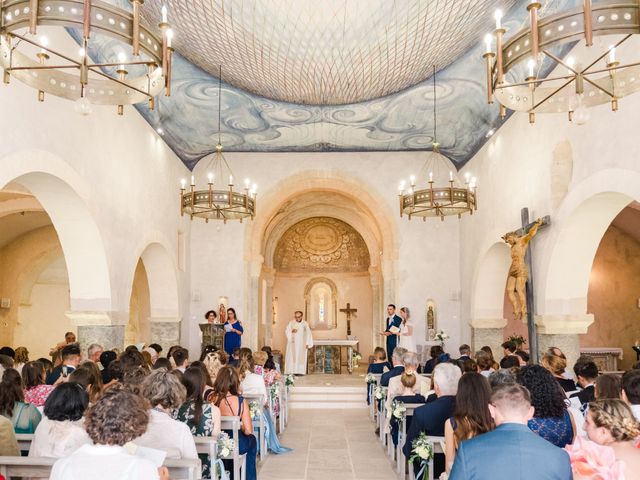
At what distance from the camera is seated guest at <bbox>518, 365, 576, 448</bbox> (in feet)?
12.7

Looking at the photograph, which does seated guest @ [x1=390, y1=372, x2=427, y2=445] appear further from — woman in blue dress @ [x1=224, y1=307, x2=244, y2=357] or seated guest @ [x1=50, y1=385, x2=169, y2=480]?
woman in blue dress @ [x1=224, y1=307, x2=244, y2=357]

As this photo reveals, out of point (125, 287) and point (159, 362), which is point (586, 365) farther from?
point (125, 287)

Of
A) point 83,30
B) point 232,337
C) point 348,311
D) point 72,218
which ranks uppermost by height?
point 83,30

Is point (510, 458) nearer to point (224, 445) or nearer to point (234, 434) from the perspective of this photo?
point (224, 445)

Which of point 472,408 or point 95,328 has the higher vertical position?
point 95,328

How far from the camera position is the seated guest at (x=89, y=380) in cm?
519

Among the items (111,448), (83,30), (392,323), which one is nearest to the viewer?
(111,448)

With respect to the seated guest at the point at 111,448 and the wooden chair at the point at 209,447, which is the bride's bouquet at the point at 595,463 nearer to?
the seated guest at the point at 111,448

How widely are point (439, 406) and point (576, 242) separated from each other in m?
5.41

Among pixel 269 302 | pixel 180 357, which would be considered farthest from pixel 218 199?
pixel 269 302

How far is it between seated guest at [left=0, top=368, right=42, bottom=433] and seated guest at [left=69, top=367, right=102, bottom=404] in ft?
1.27

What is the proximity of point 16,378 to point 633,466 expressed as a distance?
14.4 feet

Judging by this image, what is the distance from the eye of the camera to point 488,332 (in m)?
14.3

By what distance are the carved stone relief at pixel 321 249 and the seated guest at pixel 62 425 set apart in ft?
60.0
